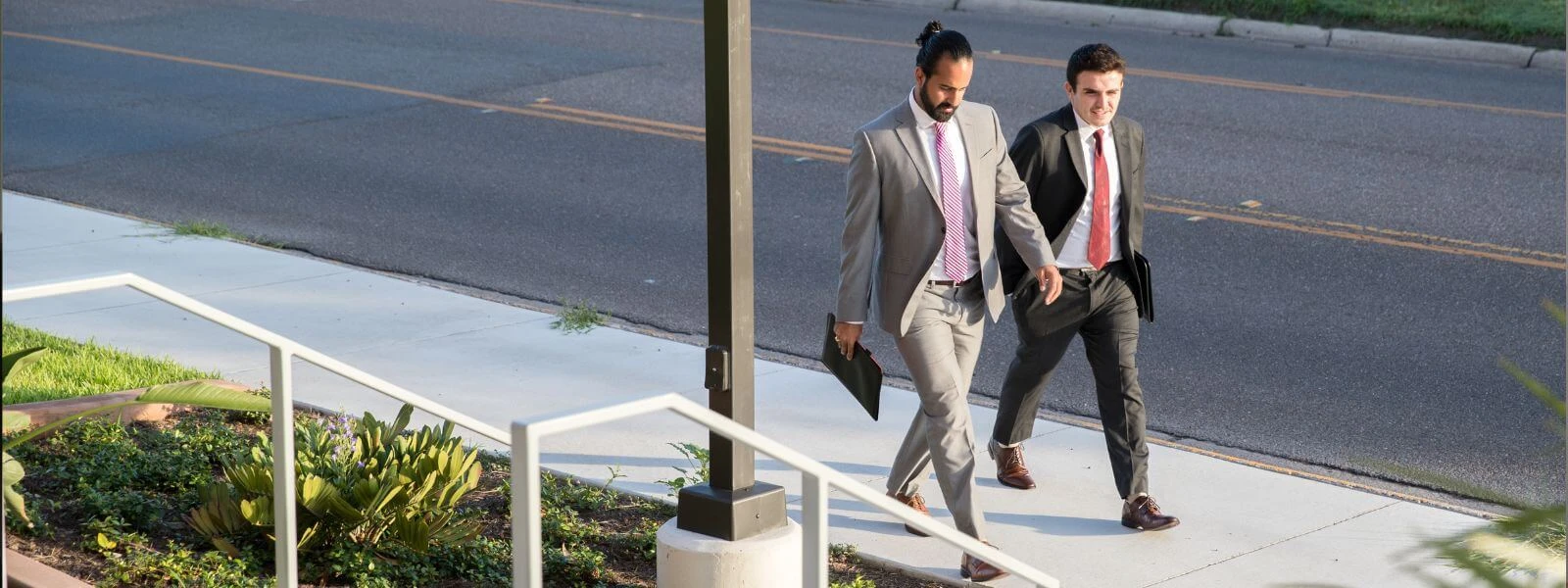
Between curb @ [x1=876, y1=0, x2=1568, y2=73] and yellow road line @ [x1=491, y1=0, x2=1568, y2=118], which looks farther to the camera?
curb @ [x1=876, y1=0, x2=1568, y2=73]

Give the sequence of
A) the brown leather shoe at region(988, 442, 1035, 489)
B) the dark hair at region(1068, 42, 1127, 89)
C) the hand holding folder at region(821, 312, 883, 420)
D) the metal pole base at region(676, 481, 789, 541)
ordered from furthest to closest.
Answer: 1. the brown leather shoe at region(988, 442, 1035, 489)
2. the dark hair at region(1068, 42, 1127, 89)
3. the hand holding folder at region(821, 312, 883, 420)
4. the metal pole base at region(676, 481, 789, 541)

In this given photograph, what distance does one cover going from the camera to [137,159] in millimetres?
12930

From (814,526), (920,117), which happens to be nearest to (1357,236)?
(920,117)

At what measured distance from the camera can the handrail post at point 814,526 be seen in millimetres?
3445

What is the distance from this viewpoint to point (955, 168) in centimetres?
536

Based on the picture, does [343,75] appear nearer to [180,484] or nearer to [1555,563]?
[180,484]

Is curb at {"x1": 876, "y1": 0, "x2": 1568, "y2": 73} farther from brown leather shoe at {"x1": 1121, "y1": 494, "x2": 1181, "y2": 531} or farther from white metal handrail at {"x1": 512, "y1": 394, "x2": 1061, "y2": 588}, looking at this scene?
white metal handrail at {"x1": 512, "y1": 394, "x2": 1061, "y2": 588}

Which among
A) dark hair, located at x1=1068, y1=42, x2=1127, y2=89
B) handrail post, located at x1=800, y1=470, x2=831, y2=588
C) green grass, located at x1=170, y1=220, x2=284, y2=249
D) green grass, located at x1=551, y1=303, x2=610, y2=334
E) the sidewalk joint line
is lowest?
the sidewalk joint line

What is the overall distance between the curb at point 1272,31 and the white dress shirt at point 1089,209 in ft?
36.4

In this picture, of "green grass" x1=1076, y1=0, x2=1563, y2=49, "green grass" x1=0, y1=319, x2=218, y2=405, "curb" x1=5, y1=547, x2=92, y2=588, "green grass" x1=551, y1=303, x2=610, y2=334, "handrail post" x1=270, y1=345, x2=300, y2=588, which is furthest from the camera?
"green grass" x1=1076, y1=0, x2=1563, y2=49

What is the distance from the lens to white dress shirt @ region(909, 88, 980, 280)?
209 inches

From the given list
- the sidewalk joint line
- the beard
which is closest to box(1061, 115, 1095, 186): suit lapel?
the beard

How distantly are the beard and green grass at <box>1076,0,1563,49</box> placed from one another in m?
12.6

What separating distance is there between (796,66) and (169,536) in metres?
11.5
